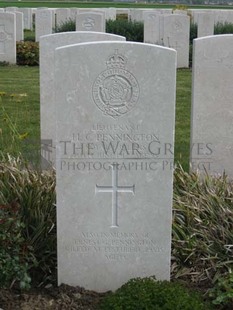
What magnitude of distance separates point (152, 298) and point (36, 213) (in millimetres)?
1143

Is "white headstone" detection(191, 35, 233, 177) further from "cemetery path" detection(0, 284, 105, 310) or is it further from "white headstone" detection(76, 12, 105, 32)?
"white headstone" detection(76, 12, 105, 32)

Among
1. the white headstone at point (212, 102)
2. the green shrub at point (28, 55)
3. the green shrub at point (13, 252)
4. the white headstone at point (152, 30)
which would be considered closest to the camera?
the green shrub at point (13, 252)

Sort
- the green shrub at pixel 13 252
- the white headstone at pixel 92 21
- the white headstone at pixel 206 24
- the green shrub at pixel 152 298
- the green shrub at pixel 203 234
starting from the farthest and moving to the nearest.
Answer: the white headstone at pixel 206 24, the white headstone at pixel 92 21, the green shrub at pixel 203 234, the green shrub at pixel 13 252, the green shrub at pixel 152 298

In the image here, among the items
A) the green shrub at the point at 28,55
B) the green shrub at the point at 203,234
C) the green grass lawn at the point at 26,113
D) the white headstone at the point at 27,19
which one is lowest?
the green shrub at the point at 203,234

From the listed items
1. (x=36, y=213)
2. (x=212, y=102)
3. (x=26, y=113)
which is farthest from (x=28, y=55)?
(x=36, y=213)

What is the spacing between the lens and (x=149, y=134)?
4.37 meters

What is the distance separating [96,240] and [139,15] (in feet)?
79.7

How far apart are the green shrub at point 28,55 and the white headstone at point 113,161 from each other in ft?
42.8

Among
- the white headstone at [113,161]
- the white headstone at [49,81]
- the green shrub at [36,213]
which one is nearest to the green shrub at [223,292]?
the white headstone at [113,161]

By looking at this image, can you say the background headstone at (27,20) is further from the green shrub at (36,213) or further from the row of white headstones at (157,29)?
the green shrub at (36,213)

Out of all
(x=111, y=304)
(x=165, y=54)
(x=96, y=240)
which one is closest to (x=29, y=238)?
(x=96, y=240)

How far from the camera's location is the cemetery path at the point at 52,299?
4.30 m

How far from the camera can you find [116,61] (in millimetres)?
4270

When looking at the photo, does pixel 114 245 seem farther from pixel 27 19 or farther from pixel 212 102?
pixel 27 19
